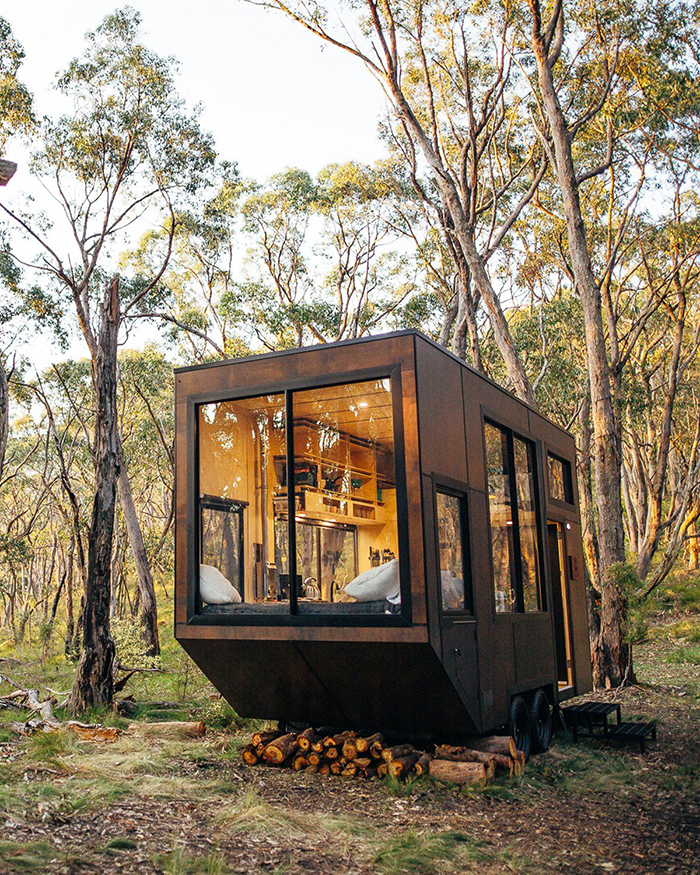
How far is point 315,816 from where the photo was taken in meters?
5.33

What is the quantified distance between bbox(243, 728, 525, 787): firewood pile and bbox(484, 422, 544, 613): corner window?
1141 mm

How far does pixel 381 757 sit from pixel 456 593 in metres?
1.45

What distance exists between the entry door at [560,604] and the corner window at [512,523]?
113 cm

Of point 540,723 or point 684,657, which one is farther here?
point 684,657

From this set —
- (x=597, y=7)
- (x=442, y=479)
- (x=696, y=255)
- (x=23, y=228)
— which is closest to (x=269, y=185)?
(x=23, y=228)

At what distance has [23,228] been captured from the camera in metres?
15.3

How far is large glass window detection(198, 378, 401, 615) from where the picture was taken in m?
6.61

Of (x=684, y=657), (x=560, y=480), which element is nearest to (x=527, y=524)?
(x=560, y=480)

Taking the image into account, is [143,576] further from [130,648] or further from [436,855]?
[436,855]

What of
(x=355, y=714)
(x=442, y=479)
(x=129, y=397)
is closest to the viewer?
(x=442, y=479)

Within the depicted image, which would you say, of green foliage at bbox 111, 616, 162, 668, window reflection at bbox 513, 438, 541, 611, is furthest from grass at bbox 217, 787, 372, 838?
green foliage at bbox 111, 616, 162, 668

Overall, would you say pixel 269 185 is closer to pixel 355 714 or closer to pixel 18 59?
pixel 18 59

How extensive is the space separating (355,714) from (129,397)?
62.0 feet

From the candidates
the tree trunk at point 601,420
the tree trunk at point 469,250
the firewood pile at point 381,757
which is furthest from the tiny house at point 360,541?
the tree trunk at point 469,250
